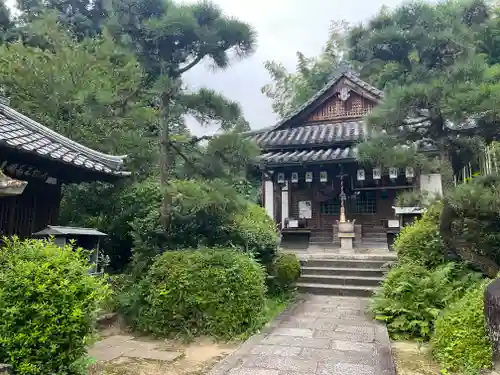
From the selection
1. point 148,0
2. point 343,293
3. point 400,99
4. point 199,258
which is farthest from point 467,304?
point 148,0

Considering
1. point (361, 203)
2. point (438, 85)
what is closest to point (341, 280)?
point (438, 85)

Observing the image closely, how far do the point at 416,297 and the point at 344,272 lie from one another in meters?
4.01

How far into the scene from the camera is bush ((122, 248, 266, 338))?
6219 millimetres

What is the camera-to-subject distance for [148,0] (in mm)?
8125

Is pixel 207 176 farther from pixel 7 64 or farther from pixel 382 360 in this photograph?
pixel 7 64

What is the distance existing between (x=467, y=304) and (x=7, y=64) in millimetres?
13078

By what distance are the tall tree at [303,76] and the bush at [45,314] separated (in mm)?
27754

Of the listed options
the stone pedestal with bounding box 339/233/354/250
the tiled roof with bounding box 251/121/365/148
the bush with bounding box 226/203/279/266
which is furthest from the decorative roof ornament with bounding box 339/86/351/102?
the bush with bounding box 226/203/279/266

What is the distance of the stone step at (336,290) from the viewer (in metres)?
9.63

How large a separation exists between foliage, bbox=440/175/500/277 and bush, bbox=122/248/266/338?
4.02m

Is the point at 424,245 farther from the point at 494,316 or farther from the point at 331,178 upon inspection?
the point at 331,178

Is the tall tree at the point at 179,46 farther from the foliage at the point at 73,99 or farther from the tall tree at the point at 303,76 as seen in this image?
the tall tree at the point at 303,76

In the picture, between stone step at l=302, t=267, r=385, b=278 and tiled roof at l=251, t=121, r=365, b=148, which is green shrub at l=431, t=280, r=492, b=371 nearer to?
stone step at l=302, t=267, r=385, b=278

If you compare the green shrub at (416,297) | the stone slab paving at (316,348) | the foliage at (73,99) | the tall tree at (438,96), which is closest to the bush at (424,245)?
the tall tree at (438,96)
